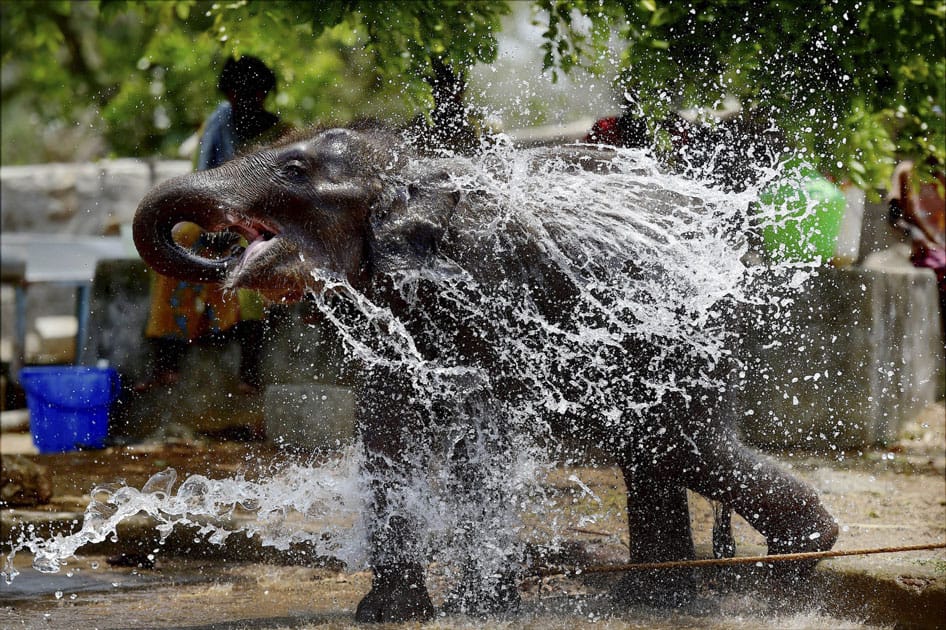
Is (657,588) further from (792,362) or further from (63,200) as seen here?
(63,200)

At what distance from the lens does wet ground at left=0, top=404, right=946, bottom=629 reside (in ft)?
12.7

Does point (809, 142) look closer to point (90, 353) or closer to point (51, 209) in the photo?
point (90, 353)

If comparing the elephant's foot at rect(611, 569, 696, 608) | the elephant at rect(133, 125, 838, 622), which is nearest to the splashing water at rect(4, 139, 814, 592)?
the elephant at rect(133, 125, 838, 622)

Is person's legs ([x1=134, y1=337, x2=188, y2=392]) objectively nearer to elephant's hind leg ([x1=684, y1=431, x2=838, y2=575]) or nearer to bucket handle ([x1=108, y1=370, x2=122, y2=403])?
bucket handle ([x1=108, y1=370, x2=122, y2=403])

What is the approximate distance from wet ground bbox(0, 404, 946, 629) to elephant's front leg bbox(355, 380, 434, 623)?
0.13 meters

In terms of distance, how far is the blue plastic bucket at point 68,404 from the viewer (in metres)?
7.25

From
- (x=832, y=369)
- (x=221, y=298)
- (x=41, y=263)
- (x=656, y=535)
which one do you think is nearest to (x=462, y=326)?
(x=656, y=535)

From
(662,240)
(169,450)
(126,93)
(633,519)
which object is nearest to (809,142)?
(662,240)

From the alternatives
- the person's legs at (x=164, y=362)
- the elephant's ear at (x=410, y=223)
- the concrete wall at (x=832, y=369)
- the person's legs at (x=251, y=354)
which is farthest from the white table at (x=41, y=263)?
the elephant's ear at (x=410, y=223)

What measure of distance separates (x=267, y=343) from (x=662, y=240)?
4087 mm

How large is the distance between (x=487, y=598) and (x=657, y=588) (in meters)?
0.68

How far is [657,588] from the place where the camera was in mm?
4188

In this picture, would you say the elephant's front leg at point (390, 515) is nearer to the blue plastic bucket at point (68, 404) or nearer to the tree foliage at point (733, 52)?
the tree foliage at point (733, 52)

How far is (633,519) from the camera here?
4.30 m
